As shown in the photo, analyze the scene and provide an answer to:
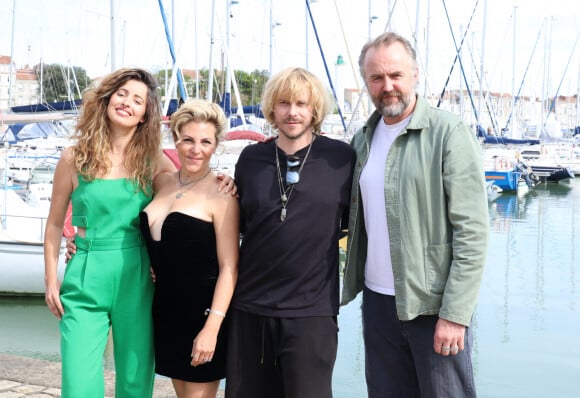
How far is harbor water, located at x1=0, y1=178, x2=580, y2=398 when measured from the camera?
7.31 metres

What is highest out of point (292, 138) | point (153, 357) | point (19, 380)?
point (292, 138)

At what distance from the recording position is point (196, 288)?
118 inches

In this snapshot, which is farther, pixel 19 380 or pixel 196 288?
pixel 19 380

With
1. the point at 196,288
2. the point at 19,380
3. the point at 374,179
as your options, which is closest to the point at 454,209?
the point at 374,179

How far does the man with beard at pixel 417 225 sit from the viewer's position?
271cm

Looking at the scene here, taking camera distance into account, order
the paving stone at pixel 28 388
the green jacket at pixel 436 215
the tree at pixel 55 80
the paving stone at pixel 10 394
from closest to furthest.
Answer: the green jacket at pixel 436 215 → the paving stone at pixel 10 394 → the paving stone at pixel 28 388 → the tree at pixel 55 80

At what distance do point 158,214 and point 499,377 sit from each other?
221 inches

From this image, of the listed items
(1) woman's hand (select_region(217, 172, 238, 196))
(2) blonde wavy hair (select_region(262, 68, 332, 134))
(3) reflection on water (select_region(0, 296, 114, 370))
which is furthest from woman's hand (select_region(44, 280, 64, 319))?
(3) reflection on water (select_region(0, 296, 114, 370))

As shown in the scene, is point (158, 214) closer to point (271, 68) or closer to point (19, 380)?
point (19, 380)

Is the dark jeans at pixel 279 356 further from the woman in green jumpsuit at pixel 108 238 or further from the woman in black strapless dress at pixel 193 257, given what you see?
the woman in green jumpsuit at pixel 108 238

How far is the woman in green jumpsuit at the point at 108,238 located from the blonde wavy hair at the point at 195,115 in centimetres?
22

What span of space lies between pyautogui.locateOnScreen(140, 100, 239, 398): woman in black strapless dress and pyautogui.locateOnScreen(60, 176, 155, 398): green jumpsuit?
64 millimetres

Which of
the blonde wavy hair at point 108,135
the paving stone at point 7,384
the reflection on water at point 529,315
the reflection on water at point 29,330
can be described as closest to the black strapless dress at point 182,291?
the blonde wavy hair at point 108,135

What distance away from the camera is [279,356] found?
9.55 ft
